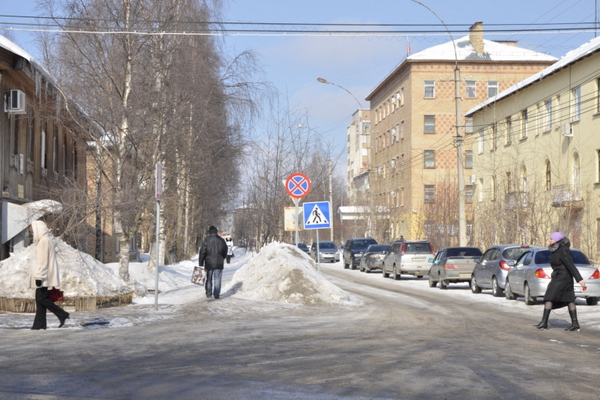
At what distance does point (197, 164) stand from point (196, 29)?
4.79 meters

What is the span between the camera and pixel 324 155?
2004 inches

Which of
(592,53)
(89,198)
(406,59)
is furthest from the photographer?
(406,59)

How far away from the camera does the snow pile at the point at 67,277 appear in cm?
1591

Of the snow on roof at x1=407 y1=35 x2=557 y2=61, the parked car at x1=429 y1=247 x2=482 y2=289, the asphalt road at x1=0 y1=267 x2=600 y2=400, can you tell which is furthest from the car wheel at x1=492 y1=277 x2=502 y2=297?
the snow on roof at x1=407 y1=35 x2=557 y2=61

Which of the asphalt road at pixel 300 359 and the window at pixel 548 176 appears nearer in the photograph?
the asphalt road at pixel 300 359

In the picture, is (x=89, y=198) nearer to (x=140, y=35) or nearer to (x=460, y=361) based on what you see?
(x=140, y=35)

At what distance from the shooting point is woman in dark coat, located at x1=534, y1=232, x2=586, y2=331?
13.8 meters

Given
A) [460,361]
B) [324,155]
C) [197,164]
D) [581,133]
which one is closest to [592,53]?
[581,133]

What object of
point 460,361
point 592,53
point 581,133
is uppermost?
point 592,53

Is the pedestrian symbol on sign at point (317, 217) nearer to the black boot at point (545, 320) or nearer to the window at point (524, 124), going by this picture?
the black boot at point (545, 320)

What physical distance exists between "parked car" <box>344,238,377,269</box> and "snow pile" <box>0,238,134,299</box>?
31168 millimetres

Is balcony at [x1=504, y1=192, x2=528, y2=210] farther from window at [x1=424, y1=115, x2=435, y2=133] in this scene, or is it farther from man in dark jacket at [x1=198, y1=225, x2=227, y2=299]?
window at [x1=424, y1=115, x2=435, y2=133]

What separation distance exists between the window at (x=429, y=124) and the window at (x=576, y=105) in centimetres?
3386

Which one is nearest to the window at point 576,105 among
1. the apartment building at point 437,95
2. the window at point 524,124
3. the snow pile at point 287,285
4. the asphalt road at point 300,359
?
the window at point 524,124
